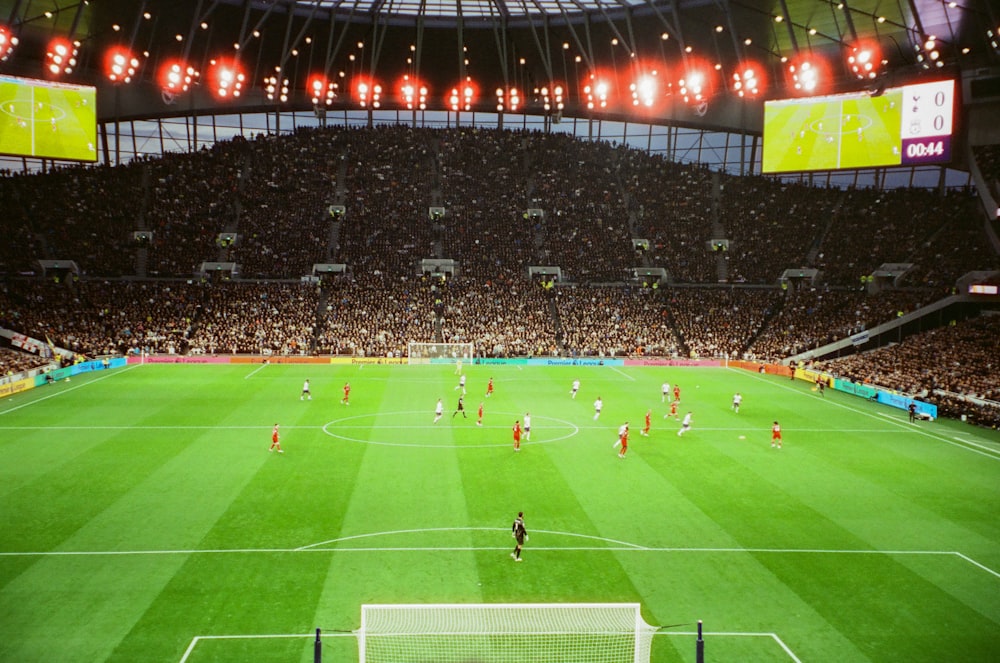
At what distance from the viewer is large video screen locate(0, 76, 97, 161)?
5134cm

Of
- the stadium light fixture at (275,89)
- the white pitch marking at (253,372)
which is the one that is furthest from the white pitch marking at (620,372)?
the stadium light fixture at (275,89)

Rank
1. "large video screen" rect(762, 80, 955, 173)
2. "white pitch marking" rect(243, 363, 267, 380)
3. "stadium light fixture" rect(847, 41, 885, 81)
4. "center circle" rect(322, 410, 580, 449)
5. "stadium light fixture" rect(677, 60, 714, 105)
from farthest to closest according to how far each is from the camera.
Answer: "large video screen" rect(762, 80, 955, 173), "stadium light fixture" rect(677, 60, 714, 105), "white pitch marking" rect(243, 363, 267, 380), "stadium light fixture" rect(847, 41, 885, 81), "center circle" rect(322, 410, 580, 449)

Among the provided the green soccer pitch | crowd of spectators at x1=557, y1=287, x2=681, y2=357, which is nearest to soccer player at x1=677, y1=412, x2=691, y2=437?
the green soccer pitch

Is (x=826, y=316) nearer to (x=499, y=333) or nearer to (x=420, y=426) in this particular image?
(x=499, y=333)

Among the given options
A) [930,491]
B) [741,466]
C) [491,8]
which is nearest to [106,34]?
[491,8]

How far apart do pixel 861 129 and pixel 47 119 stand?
5966 centimetres

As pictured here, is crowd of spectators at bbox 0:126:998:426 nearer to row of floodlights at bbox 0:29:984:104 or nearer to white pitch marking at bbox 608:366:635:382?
white pitch marking at bbox 608:366:635:382

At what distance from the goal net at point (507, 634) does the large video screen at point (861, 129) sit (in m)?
51.4

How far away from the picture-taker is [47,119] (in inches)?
2090

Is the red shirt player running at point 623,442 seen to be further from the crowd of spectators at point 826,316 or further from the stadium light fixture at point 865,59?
the crowd of spectators at point 826,316

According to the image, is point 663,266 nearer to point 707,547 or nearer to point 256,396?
point 256,396

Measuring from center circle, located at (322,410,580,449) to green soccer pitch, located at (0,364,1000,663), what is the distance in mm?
204

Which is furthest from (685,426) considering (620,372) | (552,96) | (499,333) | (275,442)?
(552,96)

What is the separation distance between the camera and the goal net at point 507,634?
12.9 metres
